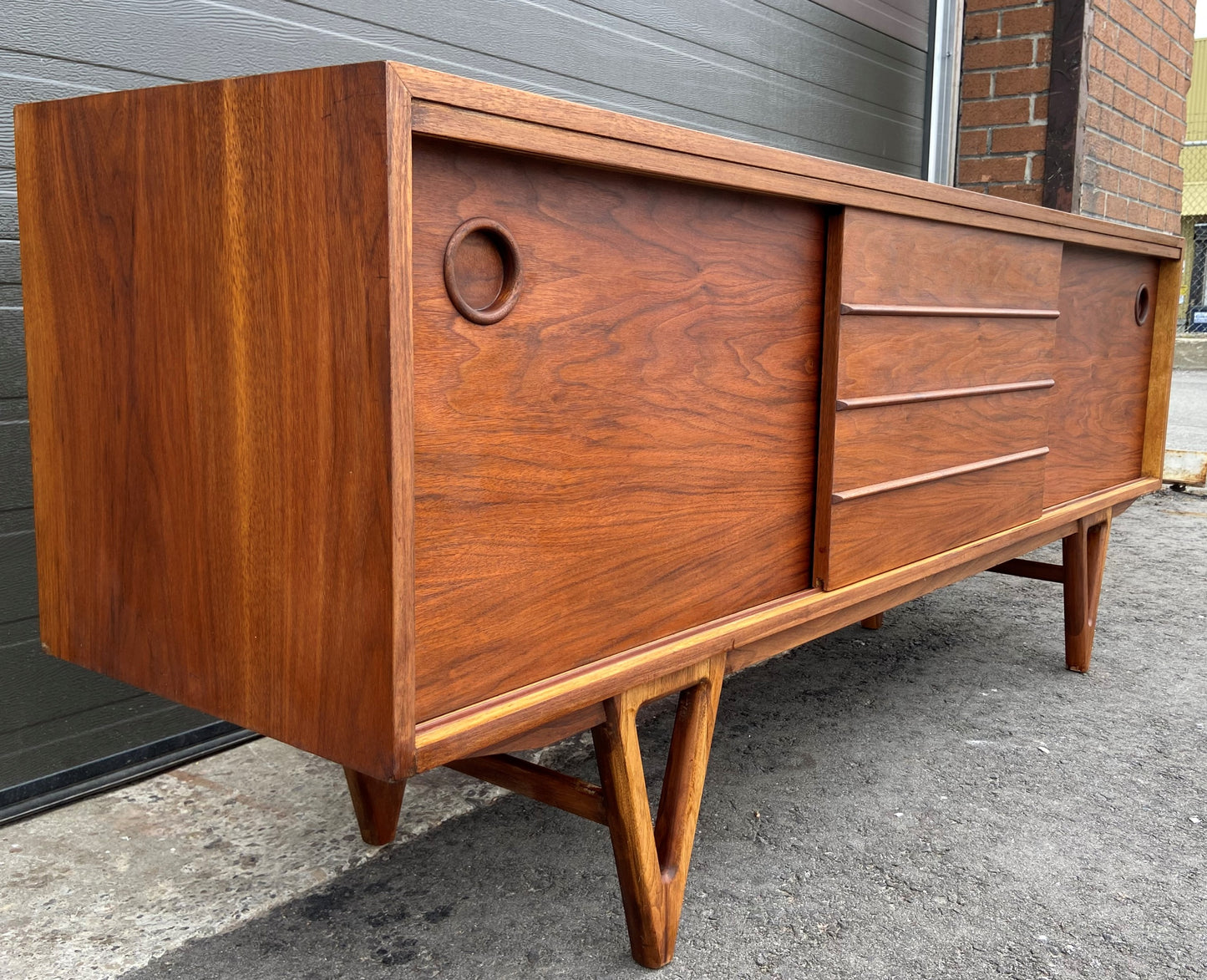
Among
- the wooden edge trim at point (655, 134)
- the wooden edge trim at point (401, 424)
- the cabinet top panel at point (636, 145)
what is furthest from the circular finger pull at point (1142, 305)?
the wooden edge trim at point (401, 424)

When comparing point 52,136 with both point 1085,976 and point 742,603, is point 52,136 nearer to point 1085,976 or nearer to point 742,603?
point 742,603

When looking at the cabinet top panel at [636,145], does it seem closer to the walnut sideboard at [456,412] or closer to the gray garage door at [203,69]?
the walnut sideboard at [456,412]

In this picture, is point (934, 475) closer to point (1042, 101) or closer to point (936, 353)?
point (936, 353)

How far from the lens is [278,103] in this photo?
3.53 feet

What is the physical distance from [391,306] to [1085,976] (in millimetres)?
1275

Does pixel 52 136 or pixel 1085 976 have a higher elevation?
pixel 52 136

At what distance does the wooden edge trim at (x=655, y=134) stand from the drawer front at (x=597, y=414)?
0.17ft

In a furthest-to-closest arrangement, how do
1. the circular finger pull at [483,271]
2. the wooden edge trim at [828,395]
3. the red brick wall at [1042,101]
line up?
the red brick wall at [1042,101]
the wooden edge trim at [828,395]
the circular finger pull at [483,271]

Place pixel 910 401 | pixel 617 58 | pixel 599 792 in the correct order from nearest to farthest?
pixel 599 792 → pixel 910 401 → pixel 617 58

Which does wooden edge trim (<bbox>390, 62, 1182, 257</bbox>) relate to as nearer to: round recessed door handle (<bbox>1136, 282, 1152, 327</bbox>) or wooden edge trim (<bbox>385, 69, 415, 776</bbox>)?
wooden edge trim (<bbox>385, 69, 415, 776</bbox>)

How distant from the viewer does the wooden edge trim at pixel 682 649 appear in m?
1.16

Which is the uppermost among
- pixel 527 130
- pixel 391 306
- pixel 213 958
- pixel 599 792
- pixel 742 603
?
pixel 527 130

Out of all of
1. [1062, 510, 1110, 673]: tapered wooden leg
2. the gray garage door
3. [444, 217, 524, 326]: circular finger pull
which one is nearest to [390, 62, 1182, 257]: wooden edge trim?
[444, 217, 524, 326]: circular finger pull

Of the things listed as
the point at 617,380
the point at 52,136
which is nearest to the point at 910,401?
the point at 617,380
